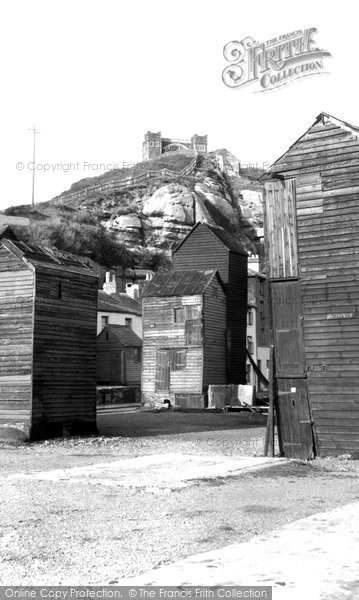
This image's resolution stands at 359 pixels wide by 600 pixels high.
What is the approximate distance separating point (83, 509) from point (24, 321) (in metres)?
12.3

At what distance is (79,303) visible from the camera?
23734mm

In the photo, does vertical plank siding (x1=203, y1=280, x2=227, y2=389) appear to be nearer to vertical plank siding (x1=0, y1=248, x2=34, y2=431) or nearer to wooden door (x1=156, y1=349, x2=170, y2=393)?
wooden door (x1=156, y1=349, x2=170, y2=393)

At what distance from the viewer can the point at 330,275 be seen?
17281mm

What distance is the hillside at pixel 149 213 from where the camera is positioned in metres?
89.5

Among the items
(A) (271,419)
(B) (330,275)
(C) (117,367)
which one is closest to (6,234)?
(B) (330,275)

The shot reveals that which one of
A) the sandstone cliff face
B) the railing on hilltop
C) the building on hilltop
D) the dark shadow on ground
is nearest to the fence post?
the dark shadow on ground

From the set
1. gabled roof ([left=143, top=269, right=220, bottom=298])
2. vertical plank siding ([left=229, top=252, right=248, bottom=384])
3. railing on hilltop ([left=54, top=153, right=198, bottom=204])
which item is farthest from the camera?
railing on hilltop ([left=54, top=153, right=198, bottom=204])

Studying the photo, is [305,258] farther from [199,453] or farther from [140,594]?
[140,594]

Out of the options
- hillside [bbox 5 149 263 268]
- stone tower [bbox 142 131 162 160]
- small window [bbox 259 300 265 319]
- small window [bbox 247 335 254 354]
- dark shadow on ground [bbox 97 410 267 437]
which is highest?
stone tower [bbox 142 131 162 160]

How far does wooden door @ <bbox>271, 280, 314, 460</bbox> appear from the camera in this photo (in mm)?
17094

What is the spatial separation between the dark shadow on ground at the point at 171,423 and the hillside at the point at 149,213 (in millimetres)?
49664

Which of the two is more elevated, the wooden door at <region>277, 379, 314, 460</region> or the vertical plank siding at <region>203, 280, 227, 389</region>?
the vertical plank siding at <region>203, 280, 227, 389</region>

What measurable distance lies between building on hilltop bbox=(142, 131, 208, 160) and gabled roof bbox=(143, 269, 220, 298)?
103 m

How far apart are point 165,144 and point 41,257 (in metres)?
133
